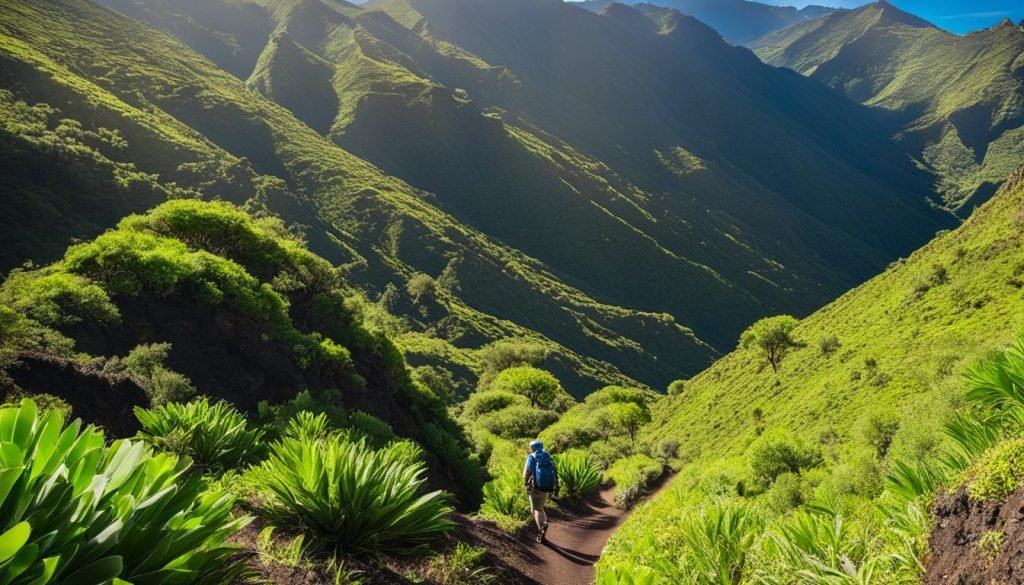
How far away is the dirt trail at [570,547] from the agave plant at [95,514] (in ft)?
15.8

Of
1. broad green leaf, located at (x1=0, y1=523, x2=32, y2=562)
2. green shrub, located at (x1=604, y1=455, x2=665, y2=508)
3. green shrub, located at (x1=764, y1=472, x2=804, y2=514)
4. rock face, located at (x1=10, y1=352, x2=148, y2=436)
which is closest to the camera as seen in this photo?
broad green leaf, located at (x1=0, y1=523, x2=32, y2=562)

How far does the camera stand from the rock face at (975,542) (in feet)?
7.66

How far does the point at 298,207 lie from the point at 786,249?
152442mm

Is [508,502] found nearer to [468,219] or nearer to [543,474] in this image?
[543,474]

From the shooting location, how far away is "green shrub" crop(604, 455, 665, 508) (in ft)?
53.7

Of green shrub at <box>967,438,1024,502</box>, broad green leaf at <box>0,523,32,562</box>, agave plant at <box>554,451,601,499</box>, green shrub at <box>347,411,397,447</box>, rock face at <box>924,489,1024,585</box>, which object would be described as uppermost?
green shrub at <box>967,438,1024,502</box>

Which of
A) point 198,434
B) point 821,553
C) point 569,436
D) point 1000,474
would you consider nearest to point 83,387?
point 198,434

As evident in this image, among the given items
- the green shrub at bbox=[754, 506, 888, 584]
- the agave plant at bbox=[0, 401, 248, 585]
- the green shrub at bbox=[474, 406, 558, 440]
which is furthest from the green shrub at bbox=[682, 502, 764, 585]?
the green shrub at bbox=[474, 406, 558, 440]

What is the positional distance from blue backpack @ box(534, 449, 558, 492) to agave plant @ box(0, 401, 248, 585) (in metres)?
6.16

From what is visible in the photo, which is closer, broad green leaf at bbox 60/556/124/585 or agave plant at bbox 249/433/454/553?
broad green leaf at bbox 60/556/124/585

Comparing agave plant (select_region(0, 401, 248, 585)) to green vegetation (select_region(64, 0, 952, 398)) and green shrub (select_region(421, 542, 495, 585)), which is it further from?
green vegetation (select_region(64, 0, 952, 398))

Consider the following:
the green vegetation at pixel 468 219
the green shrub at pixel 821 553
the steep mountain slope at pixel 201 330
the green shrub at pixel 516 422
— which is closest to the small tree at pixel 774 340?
the green shrub at pixel 516 422

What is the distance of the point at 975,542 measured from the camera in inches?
102

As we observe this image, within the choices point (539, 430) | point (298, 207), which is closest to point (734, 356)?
point (539, 430)
